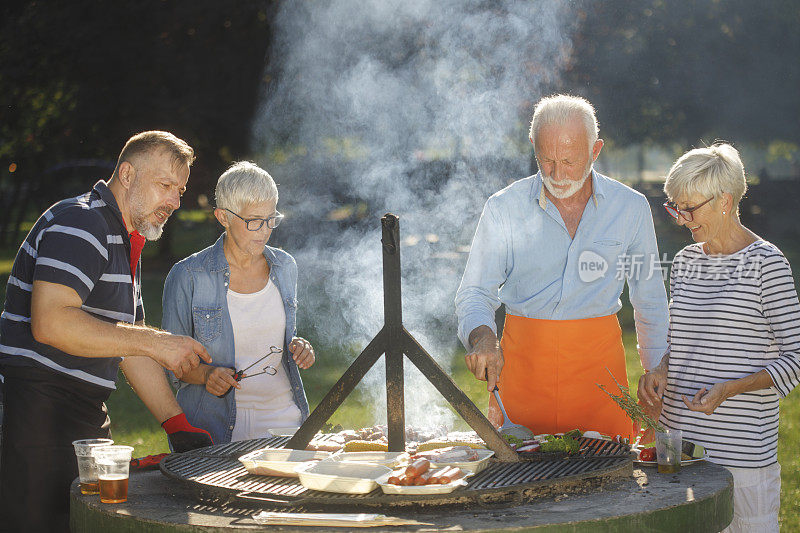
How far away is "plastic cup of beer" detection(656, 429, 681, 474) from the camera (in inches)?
122

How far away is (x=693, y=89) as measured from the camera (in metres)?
17.7

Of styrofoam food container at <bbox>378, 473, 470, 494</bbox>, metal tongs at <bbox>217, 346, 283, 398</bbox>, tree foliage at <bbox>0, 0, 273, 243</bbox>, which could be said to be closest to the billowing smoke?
tree foliage at <bbox>0, 0, 273, 243</bbox>

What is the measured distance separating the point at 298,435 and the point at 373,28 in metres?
7.40

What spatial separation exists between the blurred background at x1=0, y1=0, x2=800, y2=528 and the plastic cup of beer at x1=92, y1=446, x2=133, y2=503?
2.19 meters

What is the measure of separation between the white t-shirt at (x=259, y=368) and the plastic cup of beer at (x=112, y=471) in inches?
46.9

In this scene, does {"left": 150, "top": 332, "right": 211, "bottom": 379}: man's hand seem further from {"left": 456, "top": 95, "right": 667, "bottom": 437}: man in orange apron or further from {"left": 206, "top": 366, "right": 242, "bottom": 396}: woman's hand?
{"left": 456, "top": 95, "right": 667, "bottom": 437}: man in orange apron

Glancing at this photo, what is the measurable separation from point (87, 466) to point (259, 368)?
124cm

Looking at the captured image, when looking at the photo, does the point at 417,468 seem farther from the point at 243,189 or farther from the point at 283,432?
the point at 243,189

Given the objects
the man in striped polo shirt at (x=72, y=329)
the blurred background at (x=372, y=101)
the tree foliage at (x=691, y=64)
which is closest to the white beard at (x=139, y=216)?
the man in striped polo shirt at (x=72, y=329)

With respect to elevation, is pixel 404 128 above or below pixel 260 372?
above

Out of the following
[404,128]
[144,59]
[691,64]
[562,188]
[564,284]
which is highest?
[691,64]

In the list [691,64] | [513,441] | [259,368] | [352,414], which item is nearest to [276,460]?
[513,441]

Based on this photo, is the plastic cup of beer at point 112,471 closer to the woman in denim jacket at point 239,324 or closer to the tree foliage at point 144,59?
the woman in denim jacket at point 239,324

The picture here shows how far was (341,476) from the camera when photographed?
2.81 m
